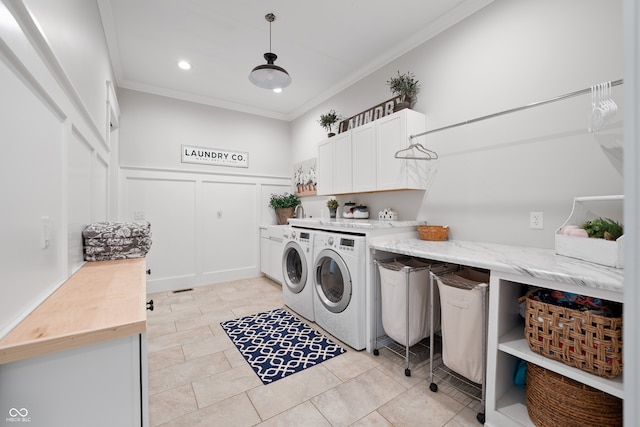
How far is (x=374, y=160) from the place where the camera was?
2729 millimetres

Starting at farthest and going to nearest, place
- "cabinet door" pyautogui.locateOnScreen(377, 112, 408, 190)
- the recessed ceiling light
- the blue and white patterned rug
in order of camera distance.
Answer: the recessed ceiling light → "cabinet door" pyautogui.locateOnScreen(377, 112, 408, 190) → the blue and white patterned rug

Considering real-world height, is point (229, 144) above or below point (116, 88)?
below

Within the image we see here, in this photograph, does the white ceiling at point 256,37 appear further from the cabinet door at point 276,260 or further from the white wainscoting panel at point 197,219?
the cabinet door at point 276,260

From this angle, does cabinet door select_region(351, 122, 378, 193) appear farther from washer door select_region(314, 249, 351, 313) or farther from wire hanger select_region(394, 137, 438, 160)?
washer door select_region(314, 249, 351, 313)

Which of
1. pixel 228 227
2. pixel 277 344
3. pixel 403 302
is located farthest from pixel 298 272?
pixel 228 227

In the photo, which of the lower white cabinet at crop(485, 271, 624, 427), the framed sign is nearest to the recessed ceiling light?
the framed sign

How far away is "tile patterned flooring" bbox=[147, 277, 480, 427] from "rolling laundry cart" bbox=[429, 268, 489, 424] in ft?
0.49

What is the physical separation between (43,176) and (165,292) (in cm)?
298

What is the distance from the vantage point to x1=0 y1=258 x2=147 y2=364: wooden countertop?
654 mm

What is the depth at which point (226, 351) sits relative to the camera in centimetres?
212

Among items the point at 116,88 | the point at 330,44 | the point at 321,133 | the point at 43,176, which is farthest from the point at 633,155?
the point at 116,88

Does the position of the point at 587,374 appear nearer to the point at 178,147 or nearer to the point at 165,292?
the point at 165,292

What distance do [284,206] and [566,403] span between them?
3698 millimetres

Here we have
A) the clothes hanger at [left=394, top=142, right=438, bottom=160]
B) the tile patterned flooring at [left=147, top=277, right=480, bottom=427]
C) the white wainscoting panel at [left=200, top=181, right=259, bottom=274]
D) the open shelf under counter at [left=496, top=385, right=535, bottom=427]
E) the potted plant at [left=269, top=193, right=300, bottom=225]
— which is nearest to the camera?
the open shelf under counter at [left=496, top=385, right=535, bottom=427]
